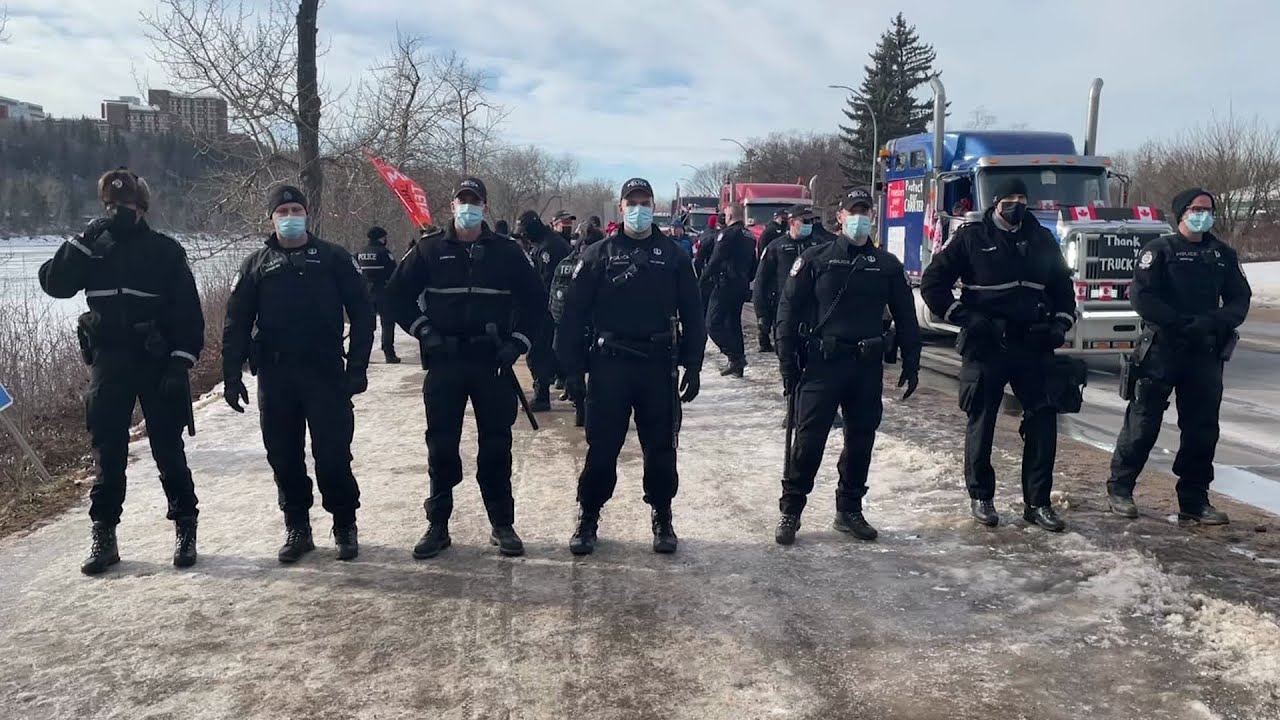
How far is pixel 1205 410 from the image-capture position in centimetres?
558

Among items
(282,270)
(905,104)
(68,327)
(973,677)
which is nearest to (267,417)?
(282,270)

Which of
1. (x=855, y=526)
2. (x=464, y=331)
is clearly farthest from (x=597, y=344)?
(x=855, y=526)

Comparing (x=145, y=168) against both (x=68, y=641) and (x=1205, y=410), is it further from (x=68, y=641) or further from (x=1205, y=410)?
(x=1205, y=410)

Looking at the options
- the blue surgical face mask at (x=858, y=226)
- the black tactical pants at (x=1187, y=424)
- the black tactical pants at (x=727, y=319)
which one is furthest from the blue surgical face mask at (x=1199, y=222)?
the black tactical pants at (x=727, y=319)

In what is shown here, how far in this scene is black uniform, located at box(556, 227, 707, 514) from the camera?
16.7ft

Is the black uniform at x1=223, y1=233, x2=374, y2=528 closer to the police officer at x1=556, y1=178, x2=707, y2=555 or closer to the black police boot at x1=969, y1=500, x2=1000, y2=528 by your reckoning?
the police officer at x1=556, y1=178, x2=707, y2=555

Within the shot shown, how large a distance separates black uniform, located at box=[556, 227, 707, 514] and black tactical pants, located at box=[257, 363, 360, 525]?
129 cm

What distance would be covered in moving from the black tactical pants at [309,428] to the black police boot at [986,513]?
3735 mm

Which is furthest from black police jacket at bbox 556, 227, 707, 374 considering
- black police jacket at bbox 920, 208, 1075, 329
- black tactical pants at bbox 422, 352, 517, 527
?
black police jacket at bbox 920, 208, 1075, 329

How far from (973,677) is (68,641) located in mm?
3923

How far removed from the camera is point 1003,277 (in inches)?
215

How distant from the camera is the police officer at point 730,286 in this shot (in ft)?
37.1

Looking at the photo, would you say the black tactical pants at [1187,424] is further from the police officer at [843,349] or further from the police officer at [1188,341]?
the police officer at [843,349]

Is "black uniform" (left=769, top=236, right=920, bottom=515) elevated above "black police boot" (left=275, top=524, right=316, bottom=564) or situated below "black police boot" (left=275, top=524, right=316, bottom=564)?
above
